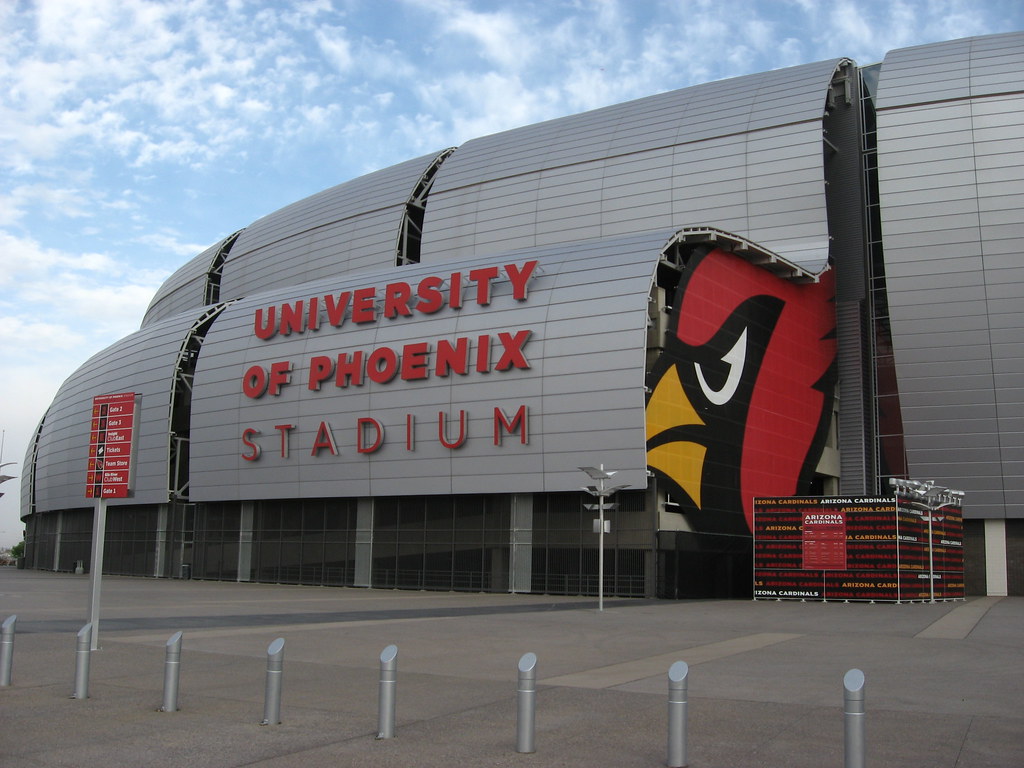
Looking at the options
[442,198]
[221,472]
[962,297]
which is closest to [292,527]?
[221,472]

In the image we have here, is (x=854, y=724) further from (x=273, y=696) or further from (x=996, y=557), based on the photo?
(x=996, y=557)

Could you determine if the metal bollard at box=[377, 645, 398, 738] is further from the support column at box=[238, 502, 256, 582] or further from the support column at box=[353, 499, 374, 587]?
the support column at box=[238, 502, 256, 582]

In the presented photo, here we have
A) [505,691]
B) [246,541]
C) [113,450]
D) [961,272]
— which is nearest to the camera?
[505,691]

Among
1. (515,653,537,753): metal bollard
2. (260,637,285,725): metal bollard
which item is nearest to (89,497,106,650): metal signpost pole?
(260,637,285,725): metal bollard

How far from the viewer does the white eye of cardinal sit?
142 feet

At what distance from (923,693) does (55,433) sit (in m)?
66.9

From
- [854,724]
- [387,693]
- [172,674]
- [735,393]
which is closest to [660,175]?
[735,393]

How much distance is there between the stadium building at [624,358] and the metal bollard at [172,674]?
28326mm

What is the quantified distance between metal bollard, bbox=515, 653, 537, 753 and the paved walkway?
7.0 inches

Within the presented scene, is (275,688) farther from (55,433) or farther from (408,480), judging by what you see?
(55,433)

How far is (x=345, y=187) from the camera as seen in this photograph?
238 feet

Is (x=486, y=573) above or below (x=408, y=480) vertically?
below

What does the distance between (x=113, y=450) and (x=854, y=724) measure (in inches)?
597

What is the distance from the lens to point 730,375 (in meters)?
45.2
